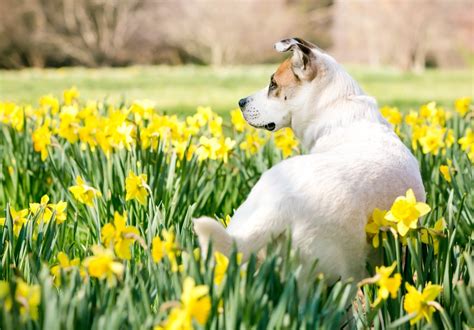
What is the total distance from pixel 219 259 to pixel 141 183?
0.77m

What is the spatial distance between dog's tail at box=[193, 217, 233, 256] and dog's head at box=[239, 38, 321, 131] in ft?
2.78

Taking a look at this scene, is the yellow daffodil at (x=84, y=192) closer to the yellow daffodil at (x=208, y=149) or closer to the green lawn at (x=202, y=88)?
the yellow daffodil at (x=208, y=149)

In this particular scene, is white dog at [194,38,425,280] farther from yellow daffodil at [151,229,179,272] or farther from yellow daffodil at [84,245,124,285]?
yellow daffodil at [84,245,124,285]

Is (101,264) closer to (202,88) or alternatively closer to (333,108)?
(333,108)

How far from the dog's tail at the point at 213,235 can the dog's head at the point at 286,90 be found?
85cm

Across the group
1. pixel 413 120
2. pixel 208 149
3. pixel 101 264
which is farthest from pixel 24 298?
pixel 413 120

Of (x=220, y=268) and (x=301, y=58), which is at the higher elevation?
(x=301, y=58)

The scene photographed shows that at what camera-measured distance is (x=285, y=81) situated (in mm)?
2865

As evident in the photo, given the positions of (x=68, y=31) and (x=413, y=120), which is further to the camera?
(x=68, y=31)

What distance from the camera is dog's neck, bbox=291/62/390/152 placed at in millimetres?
2658

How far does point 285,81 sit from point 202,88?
1134 centimetres

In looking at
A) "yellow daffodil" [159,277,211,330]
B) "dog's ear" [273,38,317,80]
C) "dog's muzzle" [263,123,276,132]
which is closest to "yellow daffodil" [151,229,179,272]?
"yellow daffodil" [159,277,211,330]

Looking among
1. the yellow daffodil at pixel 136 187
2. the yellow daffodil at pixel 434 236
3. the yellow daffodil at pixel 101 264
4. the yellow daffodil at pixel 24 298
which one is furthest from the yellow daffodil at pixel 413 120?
the yellow daffodil at pixel 24 298

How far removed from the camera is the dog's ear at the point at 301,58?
8.90ft
